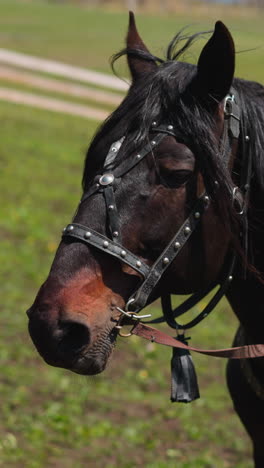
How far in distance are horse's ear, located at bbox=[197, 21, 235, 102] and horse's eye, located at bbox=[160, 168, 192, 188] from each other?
0.29 m

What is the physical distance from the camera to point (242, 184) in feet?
8.73

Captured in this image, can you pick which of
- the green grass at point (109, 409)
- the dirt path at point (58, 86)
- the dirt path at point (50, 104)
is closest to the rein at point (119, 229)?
the green grass at point (109, 409)

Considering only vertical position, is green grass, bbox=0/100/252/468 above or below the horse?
below

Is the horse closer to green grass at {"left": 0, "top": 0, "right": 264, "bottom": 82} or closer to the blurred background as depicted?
the blurred background

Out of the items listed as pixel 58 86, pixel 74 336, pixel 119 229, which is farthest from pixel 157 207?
pixel 58 86

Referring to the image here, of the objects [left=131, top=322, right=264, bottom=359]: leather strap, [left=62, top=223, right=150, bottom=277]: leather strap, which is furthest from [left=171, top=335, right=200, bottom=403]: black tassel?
[left=62, top=223, right=150, bottom=277]: leather strap

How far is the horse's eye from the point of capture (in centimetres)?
249

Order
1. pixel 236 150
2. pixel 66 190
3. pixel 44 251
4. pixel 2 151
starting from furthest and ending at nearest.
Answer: pixel 2 151 → pixel 66 190 → pixel 44 251 → pixel 236 150

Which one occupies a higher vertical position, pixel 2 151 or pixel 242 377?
pixel 242 377

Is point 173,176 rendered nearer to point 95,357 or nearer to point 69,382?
point 95,357

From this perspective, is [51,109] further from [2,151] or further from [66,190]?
[66,190]

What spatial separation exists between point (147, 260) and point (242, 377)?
4.05 feet

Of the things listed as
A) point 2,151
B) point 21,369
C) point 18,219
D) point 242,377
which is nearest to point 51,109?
point 2,151

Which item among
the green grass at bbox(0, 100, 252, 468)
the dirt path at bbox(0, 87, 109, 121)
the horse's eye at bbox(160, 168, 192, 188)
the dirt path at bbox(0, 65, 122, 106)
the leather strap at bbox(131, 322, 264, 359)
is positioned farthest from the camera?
the dirt path at bbox(0, 65, 122, 106)
